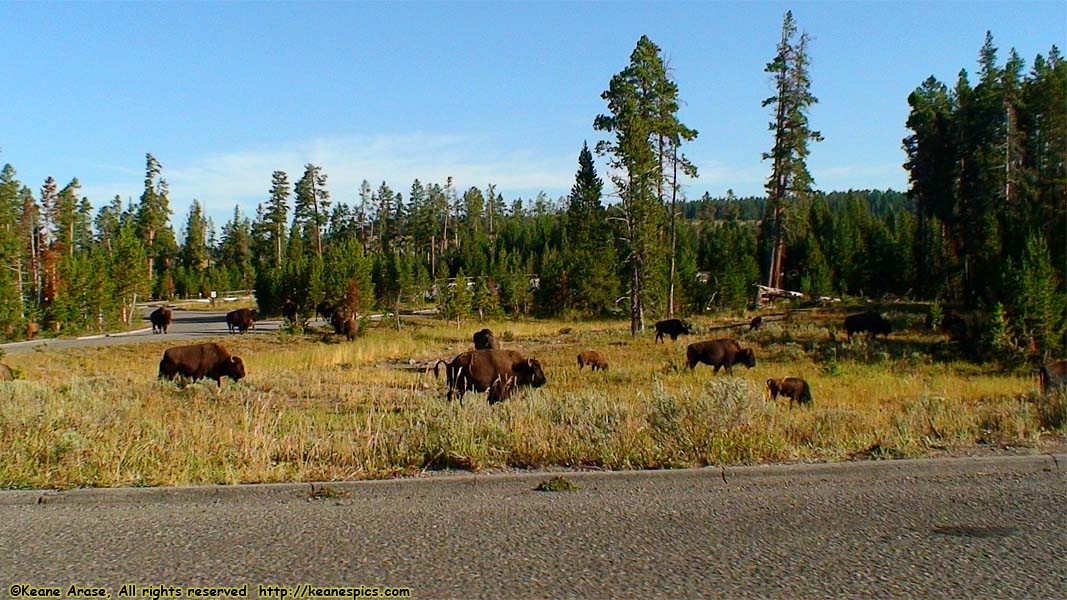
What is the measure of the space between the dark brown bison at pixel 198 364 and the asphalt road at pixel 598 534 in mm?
15169

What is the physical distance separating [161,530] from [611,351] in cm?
2937

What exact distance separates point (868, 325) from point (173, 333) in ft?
120

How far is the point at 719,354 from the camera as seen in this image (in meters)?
27.4

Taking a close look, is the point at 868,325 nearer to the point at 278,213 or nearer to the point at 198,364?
the point at 198,364

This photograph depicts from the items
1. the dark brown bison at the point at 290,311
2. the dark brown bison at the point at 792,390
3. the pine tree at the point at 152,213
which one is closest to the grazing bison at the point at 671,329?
the dark brown bison at the point at 792,390

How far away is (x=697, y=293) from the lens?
59875 millimetres

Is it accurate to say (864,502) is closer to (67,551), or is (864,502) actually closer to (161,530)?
(161,530)

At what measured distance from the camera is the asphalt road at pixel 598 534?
5195 millimetres

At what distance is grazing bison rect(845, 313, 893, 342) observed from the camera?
120 ft

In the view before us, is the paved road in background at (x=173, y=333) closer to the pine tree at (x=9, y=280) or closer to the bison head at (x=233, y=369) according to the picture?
the pine tree at (x=9, y=280)

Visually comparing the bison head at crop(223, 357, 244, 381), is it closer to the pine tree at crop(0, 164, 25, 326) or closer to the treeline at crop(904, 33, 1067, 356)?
the treeline at crop(904, 33, 1067, 356)

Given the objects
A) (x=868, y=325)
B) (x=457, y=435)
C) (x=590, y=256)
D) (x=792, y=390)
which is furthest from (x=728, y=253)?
(x=457, y=435)

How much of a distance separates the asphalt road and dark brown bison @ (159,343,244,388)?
15169 millimetres

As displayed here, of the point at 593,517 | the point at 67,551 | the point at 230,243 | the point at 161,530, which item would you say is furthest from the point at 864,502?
the point at 230,243
